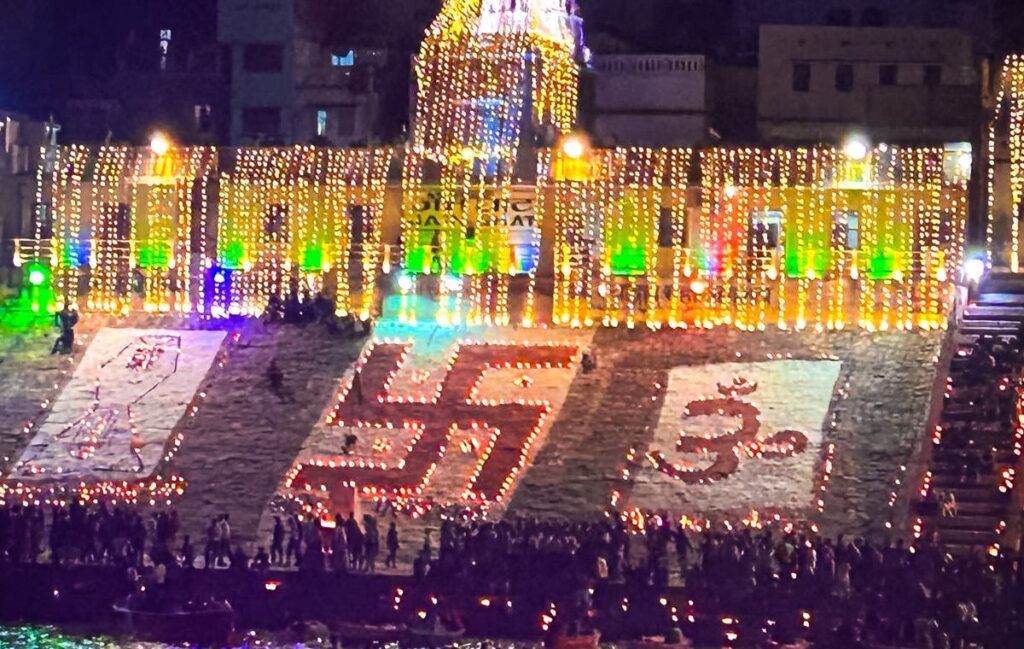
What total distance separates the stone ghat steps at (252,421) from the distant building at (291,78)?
1166 cm

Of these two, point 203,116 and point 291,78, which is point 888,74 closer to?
point 291,78

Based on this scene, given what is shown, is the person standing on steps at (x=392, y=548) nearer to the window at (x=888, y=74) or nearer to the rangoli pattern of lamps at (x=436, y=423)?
the rangoli pattern of lamps at (x=436, y=423)

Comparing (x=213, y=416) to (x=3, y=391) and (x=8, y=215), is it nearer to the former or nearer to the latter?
(x=3, y=391)

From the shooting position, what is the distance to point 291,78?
59.7m

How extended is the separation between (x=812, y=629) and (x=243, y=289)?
20.1 meters

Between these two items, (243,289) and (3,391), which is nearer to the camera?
(3,391)

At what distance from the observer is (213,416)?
149 ft

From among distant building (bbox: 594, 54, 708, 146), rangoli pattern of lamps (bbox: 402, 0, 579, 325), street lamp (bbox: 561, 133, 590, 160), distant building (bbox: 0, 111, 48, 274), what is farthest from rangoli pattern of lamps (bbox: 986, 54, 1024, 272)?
distant building (bbox: 0, 111, 48, 274)

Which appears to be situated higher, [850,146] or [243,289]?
[850,146]

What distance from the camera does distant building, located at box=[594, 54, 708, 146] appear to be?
56.0 metres

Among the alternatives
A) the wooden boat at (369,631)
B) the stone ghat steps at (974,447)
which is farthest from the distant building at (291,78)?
the wooden boat at (369,631)

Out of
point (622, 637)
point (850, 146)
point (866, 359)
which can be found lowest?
point (622, 637)

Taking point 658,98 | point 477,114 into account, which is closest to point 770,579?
point 477,114

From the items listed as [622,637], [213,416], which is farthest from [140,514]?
[622,637]
